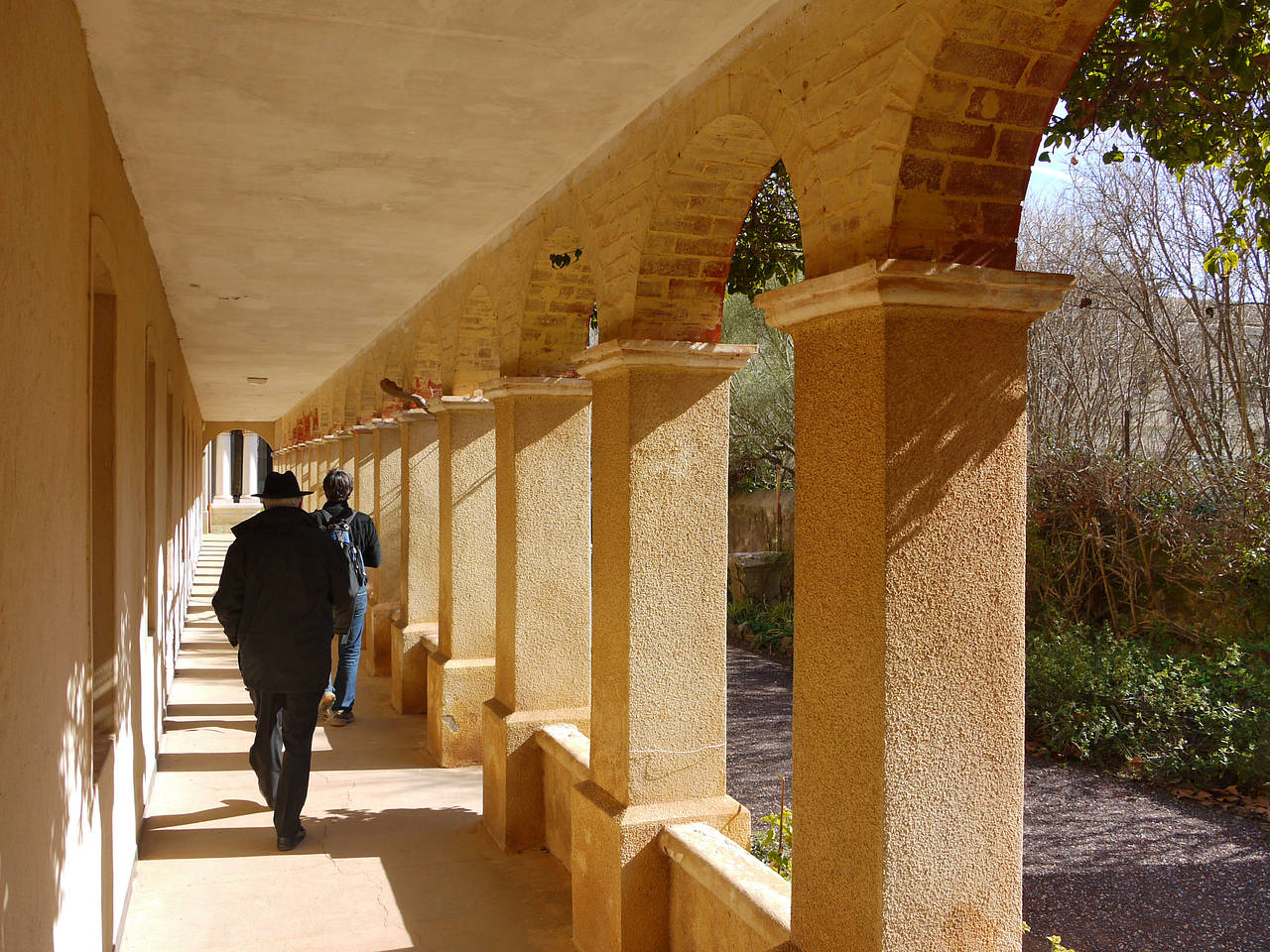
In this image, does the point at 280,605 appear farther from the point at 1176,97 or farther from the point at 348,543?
the point at 1176,97

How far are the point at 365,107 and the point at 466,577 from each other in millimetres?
3881

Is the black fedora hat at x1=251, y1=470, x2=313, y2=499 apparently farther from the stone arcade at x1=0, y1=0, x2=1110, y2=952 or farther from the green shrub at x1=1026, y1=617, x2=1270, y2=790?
the green shrub at x1=1026, y1=617, x2=1270, y2=790

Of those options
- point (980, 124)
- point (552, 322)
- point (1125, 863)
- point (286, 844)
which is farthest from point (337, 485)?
point (1125, 863)

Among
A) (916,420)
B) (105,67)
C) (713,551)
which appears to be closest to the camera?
(916,420)

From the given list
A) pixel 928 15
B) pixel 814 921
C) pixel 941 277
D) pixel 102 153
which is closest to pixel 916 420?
pixel 941 277

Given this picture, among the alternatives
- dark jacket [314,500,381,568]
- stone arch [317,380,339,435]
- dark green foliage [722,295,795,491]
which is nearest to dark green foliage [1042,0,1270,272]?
dark jacket [314,500,381,568]

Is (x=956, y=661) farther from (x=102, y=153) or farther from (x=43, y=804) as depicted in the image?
(x=102, y=153)

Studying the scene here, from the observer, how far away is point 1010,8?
255 centimetres

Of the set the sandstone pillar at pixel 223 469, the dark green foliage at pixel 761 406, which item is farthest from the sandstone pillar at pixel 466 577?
the sandstone pillar at pixel 223 469

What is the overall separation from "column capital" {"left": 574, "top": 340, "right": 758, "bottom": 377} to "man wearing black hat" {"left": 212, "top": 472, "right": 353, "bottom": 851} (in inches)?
73.0

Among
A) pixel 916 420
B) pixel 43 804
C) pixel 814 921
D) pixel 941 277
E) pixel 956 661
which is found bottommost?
pixel 814 921

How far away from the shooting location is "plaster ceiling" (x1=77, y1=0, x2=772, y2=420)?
11.3 ft

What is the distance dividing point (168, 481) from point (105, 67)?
218 inches

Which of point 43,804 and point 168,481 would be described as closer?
point 43,804
